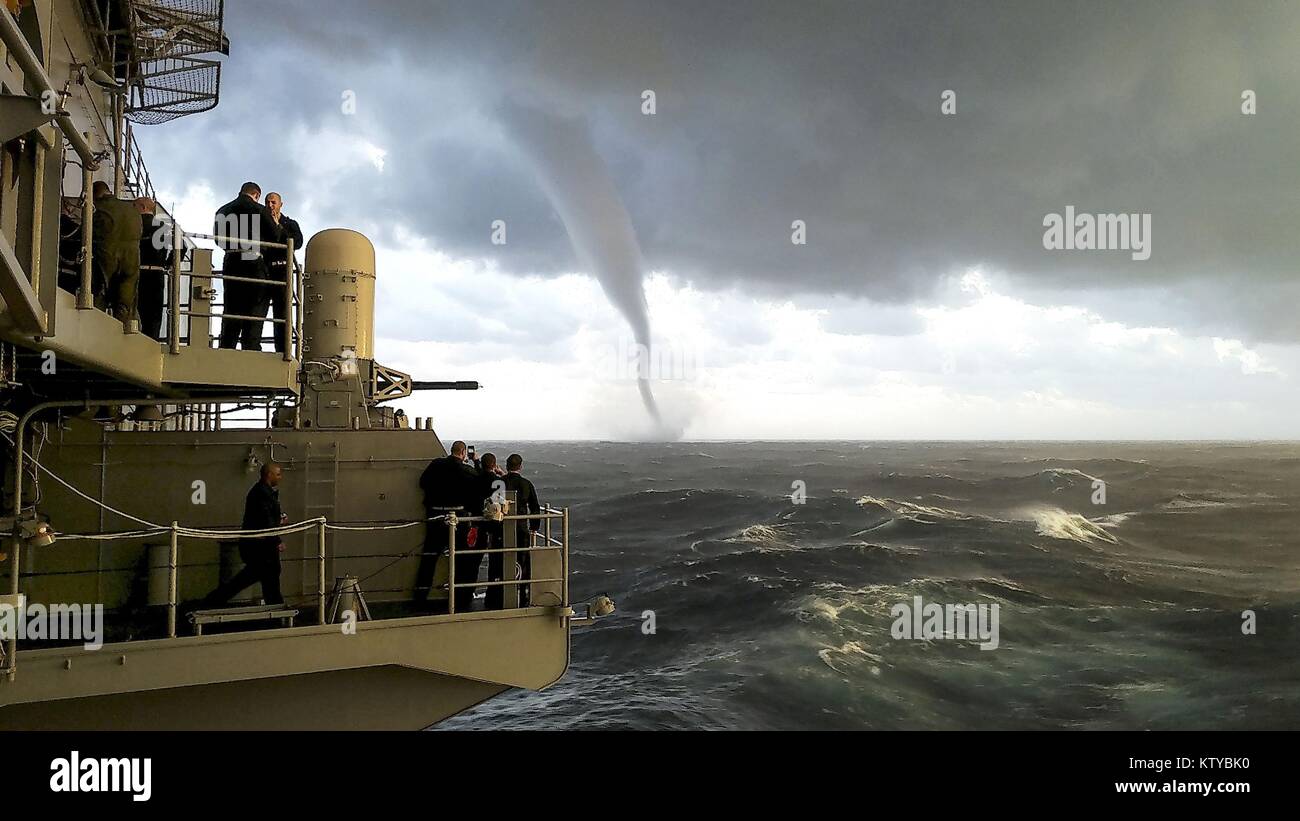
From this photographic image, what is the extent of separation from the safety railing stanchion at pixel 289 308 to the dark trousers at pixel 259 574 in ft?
6.49

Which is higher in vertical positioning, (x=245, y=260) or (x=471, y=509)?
(x=245, y=260)

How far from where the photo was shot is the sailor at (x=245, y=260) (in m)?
7.98

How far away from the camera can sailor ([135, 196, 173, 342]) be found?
7.39m

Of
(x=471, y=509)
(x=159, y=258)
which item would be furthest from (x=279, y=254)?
(x=471, y=509)

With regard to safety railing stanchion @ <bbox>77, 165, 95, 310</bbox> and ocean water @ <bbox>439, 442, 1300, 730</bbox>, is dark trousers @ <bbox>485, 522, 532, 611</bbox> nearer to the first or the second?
safety railing stanchion @ <bbox>77, 165, 95, 310</bbox>

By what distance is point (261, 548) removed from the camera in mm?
7199

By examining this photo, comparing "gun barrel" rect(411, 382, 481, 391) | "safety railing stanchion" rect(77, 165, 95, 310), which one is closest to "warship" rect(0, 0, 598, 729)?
"safety railing stanchion" rect(77, 165, 95, 310)

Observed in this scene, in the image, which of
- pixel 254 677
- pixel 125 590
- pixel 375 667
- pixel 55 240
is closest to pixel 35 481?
pixel 125 590

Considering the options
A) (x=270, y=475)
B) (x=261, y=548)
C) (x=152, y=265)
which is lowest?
(x=261, y=548)

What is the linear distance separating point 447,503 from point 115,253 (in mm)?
4025

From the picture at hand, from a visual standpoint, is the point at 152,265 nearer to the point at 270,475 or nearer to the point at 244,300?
the point at 244,300

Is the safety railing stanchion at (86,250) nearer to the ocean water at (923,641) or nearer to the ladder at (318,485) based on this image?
the ladder at (318,485)

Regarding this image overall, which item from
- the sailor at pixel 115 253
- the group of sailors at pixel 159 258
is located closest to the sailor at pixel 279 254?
the group of sailors at pixel 159 258
